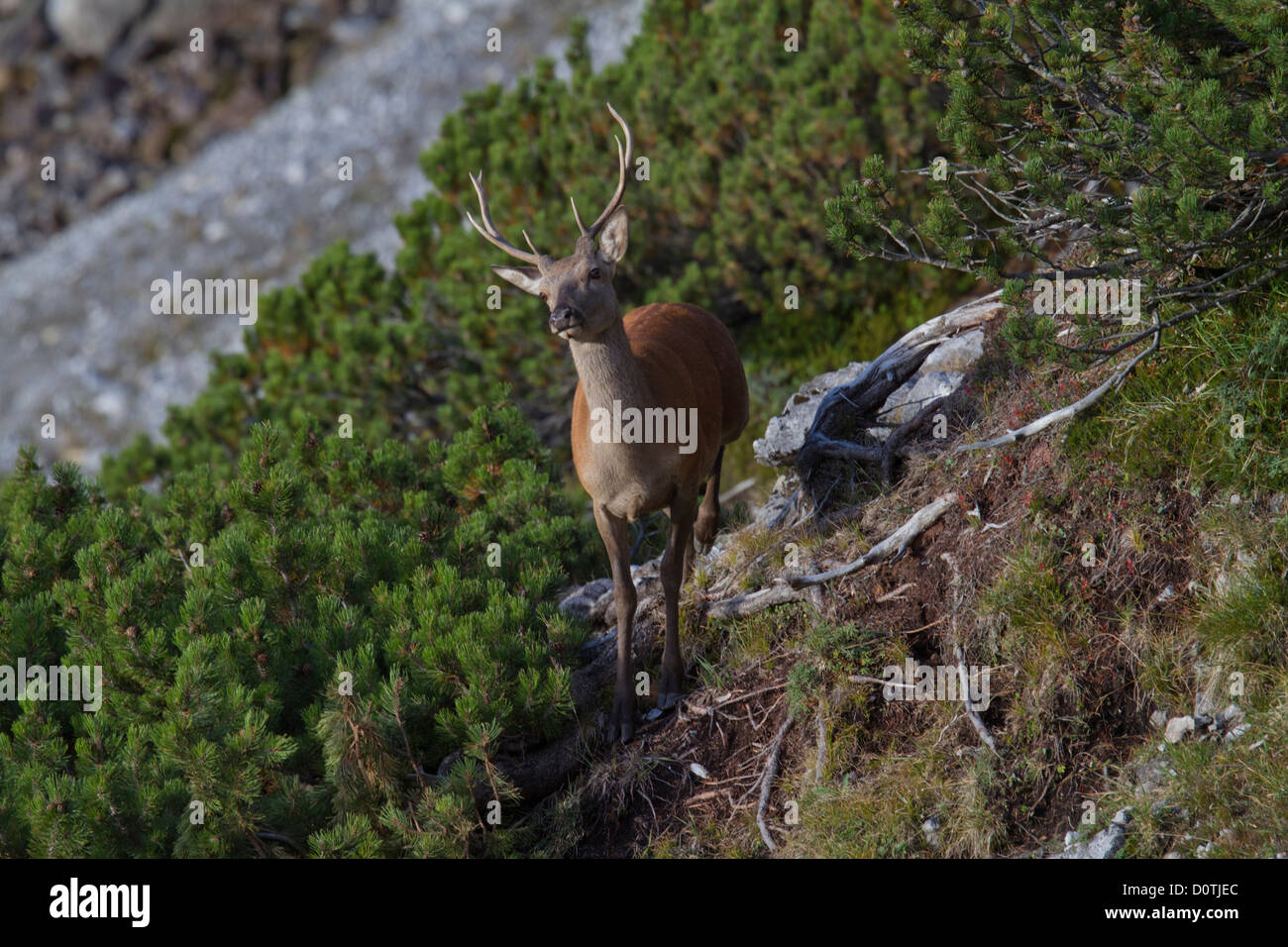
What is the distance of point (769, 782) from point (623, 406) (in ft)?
6.28

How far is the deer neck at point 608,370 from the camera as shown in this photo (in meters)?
6.55

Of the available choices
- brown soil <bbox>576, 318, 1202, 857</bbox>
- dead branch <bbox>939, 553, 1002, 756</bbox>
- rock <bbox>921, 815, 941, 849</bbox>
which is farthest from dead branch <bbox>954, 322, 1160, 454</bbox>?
rock <bbox>921, 815, 941, 849</bbox>

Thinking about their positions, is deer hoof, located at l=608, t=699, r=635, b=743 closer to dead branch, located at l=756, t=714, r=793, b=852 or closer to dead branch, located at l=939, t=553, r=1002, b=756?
dead branch, located at l=756, t=714, r=793, b=852

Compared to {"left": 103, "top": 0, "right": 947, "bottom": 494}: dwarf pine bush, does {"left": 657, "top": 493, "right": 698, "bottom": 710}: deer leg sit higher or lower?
lower

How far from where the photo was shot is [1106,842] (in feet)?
17.7

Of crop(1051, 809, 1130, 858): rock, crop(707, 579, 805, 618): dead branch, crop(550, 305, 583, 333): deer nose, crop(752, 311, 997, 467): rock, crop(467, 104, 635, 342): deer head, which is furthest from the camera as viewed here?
crop(752, 311, 997, 467): rock

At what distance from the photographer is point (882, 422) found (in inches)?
319

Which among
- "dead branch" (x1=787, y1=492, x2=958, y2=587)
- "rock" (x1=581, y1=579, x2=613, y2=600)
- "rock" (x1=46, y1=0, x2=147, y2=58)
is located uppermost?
"rock" (x1=46, y1=0, x2=147, y2=58)

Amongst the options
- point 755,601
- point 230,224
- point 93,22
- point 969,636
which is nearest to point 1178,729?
point 969,636

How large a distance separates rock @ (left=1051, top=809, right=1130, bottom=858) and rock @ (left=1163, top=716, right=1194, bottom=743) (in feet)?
1.40

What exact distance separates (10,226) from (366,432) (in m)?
23.8

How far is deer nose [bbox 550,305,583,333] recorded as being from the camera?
6.14 metres
